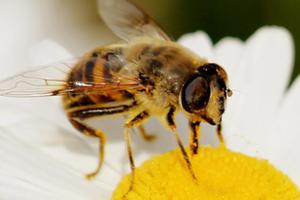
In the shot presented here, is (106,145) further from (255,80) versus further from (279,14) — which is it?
(279,14)

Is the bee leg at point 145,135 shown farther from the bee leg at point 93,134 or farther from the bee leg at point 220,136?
the bee leg at point 220,136

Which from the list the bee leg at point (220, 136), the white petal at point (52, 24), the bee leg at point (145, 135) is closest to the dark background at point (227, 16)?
the white petal at point (52, 24)

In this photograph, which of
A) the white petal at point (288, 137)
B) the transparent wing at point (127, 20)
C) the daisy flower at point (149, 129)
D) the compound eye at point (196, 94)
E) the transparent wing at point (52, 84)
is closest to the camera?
the compound eye at point (196, 94)

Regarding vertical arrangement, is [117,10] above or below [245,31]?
above

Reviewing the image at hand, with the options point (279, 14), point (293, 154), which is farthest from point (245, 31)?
point (293, 154)

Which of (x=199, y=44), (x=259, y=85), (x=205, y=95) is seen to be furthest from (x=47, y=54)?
(x=205, y=95)
